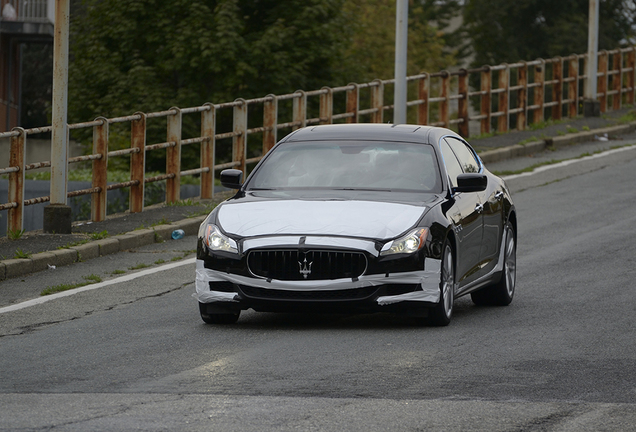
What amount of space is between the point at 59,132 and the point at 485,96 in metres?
14.6

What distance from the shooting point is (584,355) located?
26.9 ft

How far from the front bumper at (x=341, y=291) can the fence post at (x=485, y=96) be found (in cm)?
1910

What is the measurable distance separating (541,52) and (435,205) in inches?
2162

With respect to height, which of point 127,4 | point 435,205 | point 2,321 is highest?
point 127,4

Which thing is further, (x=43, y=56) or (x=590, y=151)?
(x=43, y=56)

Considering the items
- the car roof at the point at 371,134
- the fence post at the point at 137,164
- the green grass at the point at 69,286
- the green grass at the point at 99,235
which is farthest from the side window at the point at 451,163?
the fence post at the point at 137,164

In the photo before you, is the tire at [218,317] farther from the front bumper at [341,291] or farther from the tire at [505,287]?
the tire at [505,287]

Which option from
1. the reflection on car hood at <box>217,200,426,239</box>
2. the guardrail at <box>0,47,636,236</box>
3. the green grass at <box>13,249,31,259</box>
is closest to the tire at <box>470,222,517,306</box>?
the reflection on car hood at <box>217,200,426,239</box>

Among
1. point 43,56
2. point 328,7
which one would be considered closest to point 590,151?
point 328,7

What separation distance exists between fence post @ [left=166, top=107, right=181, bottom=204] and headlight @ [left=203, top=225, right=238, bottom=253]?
9.00 meters

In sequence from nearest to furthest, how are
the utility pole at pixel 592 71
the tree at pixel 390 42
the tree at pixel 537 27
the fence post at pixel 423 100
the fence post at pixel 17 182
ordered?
the fence post at pixel 17 182 → the fence post at pixel 423 100 → the utility pole at pixel 592 71 → the tree at pixel 537 27 → the tree at pixel 390 42

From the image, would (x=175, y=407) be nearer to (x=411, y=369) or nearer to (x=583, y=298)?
(x=411, y=369)

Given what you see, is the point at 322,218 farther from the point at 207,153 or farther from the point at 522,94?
the point at 522,94

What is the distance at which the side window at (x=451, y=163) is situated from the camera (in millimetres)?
10273
